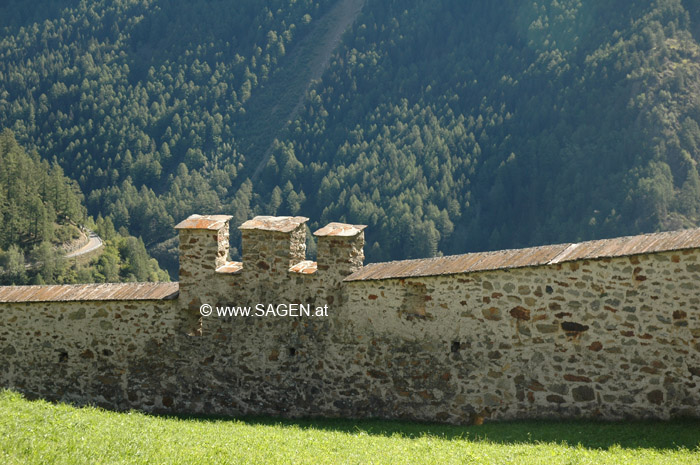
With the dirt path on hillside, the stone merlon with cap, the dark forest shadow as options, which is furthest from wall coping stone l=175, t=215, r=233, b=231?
the dark forest shadow

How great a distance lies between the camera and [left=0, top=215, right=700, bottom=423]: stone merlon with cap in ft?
32.4

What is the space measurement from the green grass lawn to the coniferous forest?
6929 centimetres

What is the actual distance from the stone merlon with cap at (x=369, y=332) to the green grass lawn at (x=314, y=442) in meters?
0.65

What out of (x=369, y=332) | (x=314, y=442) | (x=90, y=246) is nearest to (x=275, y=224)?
(x=369, y=332)

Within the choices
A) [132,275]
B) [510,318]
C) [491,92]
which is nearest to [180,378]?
[510,318]

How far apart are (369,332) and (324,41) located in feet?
490

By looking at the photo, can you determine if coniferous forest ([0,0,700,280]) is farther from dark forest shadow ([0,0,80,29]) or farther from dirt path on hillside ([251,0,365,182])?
dirt path on hillside ([251,0,365,182])

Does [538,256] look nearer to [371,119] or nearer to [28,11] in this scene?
[371,119]

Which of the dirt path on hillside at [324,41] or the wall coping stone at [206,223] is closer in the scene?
the wall coping stone at [206,223]

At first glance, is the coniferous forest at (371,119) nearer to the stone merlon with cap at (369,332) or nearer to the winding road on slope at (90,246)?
the winding road on slope at (90,246)

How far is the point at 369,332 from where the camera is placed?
38.9 ft

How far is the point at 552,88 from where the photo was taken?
120 meters

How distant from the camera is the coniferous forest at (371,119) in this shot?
3880 inches

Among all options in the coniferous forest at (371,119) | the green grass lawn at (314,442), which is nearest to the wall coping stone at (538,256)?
the green grass lawn at (314,442)
